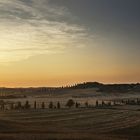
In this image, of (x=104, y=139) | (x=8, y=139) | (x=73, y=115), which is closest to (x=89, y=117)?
(x=73, y=115)

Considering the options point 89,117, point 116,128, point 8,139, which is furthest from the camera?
point 89,117

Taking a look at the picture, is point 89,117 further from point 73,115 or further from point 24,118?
point 24,118

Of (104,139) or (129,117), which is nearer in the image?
(104,139)

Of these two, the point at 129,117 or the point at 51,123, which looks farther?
the point at 129,117

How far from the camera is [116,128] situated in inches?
1778

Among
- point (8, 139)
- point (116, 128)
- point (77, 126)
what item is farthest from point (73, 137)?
point (77, 126)

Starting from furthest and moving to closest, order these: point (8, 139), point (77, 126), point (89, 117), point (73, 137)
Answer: point (89, 117) → point (77, 126) → point (73, 137) → point (8, 139)

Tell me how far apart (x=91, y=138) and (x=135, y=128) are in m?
13.9

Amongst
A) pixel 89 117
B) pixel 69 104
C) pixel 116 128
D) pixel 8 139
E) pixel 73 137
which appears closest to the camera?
pixel 8 139

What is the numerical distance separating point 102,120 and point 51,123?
665cm

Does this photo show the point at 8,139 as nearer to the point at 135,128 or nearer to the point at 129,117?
the point at 135,128

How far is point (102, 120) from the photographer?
52844mm

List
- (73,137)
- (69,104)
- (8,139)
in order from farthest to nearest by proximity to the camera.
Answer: (69,104) → (73,137) → (8,139)

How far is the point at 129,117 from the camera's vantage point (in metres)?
55.5
